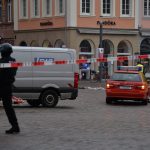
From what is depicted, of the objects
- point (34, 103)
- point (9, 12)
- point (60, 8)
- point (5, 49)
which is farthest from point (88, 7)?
point (5, 49)

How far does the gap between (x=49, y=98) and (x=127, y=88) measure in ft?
14.4

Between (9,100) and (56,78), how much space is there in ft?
29.0

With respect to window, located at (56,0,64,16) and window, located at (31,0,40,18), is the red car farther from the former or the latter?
window, located at (31,0,40,18)

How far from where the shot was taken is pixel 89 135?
1259cm

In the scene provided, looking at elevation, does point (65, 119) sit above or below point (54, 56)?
below

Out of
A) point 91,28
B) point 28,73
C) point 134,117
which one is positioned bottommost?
point 134,117

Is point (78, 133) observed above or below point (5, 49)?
below

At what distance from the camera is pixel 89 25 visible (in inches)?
2112

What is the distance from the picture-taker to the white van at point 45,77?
68.2ft

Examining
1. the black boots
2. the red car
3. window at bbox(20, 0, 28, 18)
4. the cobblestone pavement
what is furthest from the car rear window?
window at bbox(20, 0, 28, 18)

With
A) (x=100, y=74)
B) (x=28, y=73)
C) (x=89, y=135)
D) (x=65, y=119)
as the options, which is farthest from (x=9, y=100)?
(x=100, y=74)

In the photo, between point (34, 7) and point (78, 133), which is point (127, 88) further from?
point (34, 7)

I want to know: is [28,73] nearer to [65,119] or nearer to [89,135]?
[65,119]

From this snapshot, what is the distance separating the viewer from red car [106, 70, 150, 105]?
24766mm
